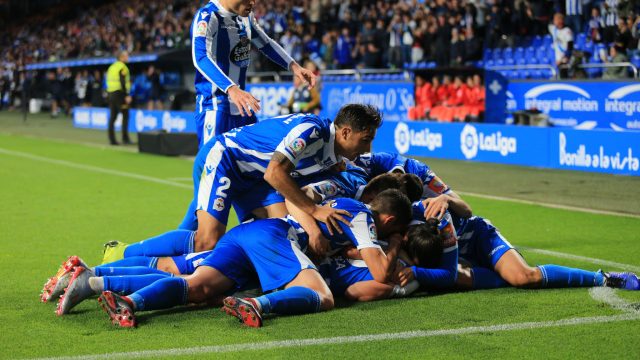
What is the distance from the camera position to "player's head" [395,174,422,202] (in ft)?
21.5

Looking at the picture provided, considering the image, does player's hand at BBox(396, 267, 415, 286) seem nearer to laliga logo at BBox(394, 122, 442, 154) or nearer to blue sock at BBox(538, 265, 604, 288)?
blue sock at BBox(538, 265, 604, 288)

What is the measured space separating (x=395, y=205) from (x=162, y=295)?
1.54 metres

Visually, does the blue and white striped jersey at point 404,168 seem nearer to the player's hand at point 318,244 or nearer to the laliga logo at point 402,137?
the player's hand at point 318,244

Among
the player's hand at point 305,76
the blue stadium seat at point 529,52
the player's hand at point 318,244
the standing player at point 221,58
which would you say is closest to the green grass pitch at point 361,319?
the player's hand at point 318,244

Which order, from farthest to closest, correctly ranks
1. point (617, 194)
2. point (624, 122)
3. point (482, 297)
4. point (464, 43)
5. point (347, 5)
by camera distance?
point (347, 5), point (464, 43), point (624, 122), point (617, 194), point (482, 297)

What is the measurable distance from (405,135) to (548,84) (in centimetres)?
321

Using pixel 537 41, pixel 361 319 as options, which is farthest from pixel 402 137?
pixel 361 319

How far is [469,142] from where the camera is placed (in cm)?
1752

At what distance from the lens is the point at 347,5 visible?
2873cm

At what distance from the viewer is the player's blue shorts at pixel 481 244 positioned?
21.7ft

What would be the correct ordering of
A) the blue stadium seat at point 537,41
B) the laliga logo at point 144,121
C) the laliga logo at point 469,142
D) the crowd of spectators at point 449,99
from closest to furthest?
the laliga logo at point 469,142
the crowd of spectators at point 449,99
the blue stadium seat at point 537,41
the laliga logo at point 144,121

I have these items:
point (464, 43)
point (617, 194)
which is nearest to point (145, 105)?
point (464, 43)

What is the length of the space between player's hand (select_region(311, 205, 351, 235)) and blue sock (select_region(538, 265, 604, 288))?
5.10 ft

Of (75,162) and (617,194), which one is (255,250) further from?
(75,162)
